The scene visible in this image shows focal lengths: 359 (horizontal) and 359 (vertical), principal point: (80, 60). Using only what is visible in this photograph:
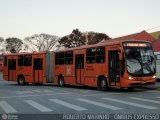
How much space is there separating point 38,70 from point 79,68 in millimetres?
6509

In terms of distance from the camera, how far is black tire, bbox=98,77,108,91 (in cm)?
2220

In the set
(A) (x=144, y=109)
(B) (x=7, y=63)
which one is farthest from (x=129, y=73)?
(B) (x=7, y=63)

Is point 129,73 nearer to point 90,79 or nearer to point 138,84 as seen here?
point 138,84

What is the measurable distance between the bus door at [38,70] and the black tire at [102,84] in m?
8.96

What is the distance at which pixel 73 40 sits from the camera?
107562 mm

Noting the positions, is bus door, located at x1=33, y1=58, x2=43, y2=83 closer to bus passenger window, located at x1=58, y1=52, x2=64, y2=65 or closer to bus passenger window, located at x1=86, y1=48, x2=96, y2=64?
bus passenger window, located at x1=58, y1=52, x2=64, y2=65

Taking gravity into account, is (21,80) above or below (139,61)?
below

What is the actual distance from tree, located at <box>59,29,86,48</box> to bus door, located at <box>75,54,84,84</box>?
262 ft

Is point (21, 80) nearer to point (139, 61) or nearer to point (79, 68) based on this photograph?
point (79, 68)

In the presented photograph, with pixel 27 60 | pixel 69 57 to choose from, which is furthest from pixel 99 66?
pixel 27 60

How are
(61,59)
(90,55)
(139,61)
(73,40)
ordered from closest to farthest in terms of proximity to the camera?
(139,61) → (90,55) → (61,59) → (73,40)

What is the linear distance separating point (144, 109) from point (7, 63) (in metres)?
23.3

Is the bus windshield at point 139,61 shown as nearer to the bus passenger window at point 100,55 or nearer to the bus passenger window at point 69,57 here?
the bus passenger window at point 100,55

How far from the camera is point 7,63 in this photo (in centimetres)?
3422
